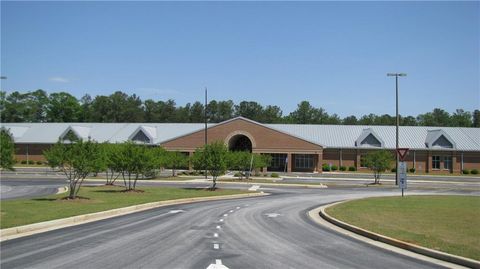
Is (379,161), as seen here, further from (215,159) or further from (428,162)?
(428,162)

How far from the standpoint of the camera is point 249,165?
187ft

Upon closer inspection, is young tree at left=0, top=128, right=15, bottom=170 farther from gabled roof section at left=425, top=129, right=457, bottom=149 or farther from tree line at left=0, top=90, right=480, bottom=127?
tree line at left=0, top=90, right=480, bottom=127

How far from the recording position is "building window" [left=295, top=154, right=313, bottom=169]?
Answer: 74.6 m

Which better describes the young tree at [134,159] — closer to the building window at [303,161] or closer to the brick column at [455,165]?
the building window at [303,161]

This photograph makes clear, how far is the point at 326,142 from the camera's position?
77.2 metres

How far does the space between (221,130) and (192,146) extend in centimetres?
463

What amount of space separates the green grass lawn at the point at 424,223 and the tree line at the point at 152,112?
11222 cm

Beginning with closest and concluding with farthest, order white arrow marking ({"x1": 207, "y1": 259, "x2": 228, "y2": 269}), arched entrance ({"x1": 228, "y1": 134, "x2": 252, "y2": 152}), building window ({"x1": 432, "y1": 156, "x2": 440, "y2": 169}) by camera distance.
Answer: white arrow marking ({"x1": 207, "y1": 259, "x2": 228, "y2": 269}) → building window ({"x1": 432, "y1": 156, "x2": 440, "y2": 169}) → arched entrance ({"x1": 228, "y1": 134, "x2": 252, "y2": 152})

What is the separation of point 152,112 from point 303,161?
238ft

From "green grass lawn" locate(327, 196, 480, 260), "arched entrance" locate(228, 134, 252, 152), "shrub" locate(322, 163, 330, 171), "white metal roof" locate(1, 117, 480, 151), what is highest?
"white metal roof" locate(1, 117, 480, 151)

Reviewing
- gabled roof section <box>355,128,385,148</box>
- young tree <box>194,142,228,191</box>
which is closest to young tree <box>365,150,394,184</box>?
young tree <box>194,142,228,191</box>

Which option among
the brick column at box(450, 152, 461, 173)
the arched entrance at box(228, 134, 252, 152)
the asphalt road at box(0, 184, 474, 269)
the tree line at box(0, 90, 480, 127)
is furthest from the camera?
the tree line at box(0, 90, 480, 127)

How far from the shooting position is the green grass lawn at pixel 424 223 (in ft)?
42.7

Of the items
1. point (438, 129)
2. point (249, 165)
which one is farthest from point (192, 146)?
point (438, 129)
